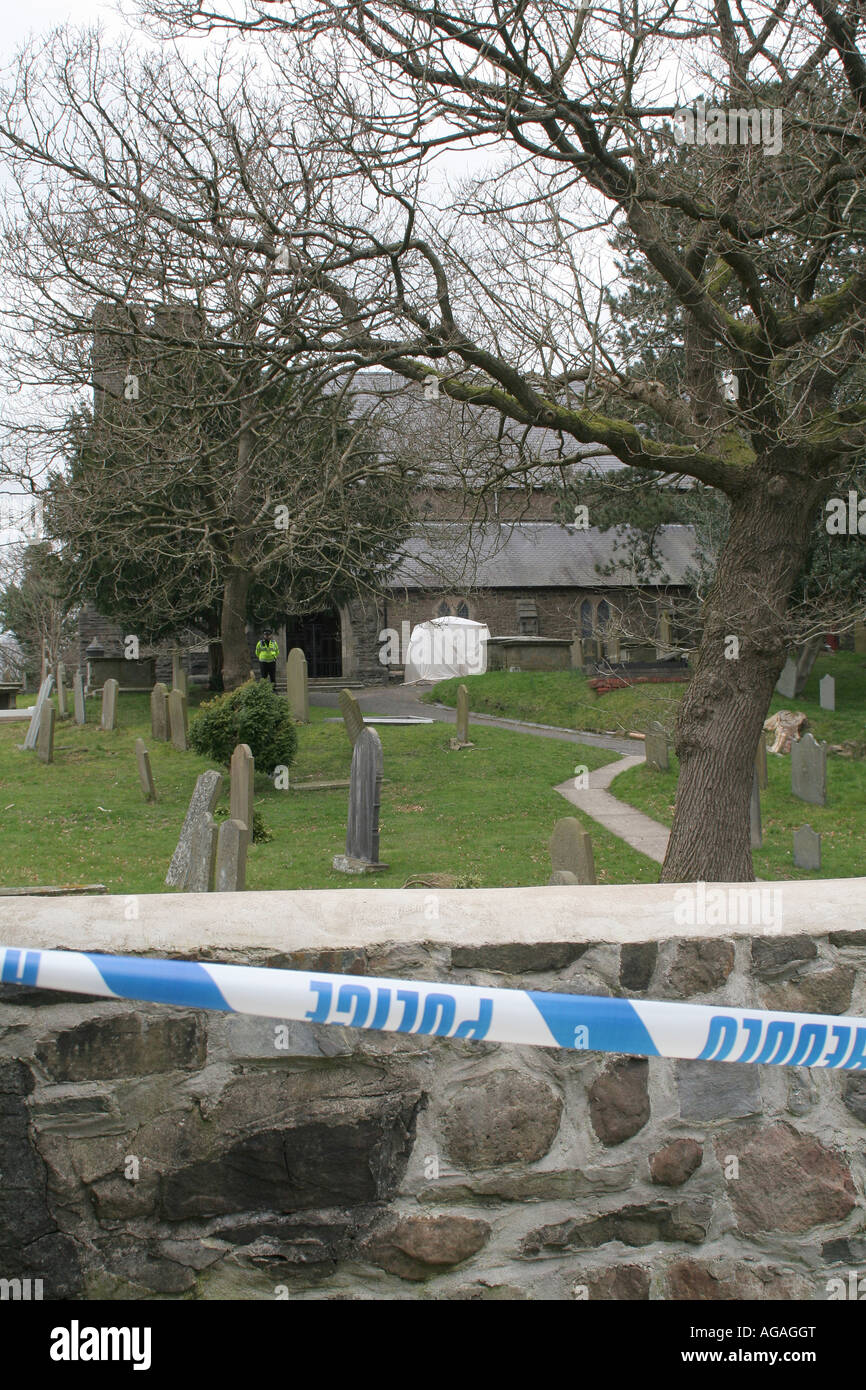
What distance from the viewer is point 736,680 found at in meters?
8.94

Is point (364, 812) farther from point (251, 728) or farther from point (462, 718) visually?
point (462, 718)

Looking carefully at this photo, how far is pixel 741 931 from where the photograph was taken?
2.70 metres

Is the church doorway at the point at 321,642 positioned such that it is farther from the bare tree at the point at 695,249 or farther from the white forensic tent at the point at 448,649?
the bare tree at the point at 695,249

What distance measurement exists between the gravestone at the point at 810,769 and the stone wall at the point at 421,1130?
45.4ft

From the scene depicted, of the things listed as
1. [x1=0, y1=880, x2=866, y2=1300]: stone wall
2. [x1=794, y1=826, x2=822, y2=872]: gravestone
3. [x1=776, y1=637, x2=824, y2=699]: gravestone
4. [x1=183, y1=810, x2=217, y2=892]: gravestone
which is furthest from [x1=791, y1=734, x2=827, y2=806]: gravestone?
[x1=0, y1=880, x2=866, y2=1300]: stone wall

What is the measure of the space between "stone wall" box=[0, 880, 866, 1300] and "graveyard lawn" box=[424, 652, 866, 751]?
55.6ft

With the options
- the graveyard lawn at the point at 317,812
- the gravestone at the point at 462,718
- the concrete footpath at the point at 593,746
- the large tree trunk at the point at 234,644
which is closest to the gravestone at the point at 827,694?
the concrete footpath at the point at 593,746

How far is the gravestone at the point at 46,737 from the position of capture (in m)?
19.7

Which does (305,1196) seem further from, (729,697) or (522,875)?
(522,875)

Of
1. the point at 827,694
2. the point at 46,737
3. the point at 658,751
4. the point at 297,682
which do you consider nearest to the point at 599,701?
the point at 827,694

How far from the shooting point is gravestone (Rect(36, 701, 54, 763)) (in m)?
19.7

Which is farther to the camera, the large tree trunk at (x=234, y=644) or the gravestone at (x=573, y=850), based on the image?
the large tree trunk at (x=234, y=644)

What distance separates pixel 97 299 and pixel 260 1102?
38.0 feet

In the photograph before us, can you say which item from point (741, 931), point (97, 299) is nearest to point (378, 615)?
point (97, 299)
